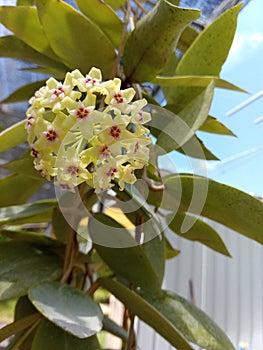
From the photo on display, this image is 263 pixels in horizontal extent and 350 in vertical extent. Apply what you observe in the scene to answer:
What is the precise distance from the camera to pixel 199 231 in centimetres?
52

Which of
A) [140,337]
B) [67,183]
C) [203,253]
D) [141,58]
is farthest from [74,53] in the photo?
[203,253]

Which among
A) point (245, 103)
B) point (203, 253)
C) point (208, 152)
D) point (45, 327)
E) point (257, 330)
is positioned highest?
point (208, 152)

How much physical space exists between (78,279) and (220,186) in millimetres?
229

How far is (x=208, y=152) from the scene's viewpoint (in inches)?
20.3

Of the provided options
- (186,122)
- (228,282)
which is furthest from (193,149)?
(228,282)

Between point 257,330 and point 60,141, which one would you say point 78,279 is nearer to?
point 60,141

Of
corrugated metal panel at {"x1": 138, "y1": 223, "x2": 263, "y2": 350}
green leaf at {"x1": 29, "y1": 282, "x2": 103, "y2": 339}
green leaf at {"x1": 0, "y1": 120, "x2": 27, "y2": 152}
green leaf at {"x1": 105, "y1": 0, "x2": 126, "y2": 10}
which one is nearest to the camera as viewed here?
green leaf at {"x1": 29, "y1": 282, "x2": 103, "y2": 339}

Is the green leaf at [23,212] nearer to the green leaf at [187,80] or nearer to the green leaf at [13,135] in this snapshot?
the green leaf at [13,135]

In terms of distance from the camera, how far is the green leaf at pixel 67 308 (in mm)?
306

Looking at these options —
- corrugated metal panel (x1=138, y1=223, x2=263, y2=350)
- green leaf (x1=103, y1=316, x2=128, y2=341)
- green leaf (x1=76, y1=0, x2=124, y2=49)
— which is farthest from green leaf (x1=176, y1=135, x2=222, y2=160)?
corrugated metal panel (x1=138, y1=223, x2=263, y2=350)

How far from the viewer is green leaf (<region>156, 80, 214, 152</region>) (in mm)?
422

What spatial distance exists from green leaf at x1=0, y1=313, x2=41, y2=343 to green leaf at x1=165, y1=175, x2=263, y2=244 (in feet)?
0.61

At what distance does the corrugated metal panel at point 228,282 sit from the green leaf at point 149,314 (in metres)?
1.13

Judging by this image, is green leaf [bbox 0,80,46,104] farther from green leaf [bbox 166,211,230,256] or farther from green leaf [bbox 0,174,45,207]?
green leaf [bbox 166,211,230,256]
